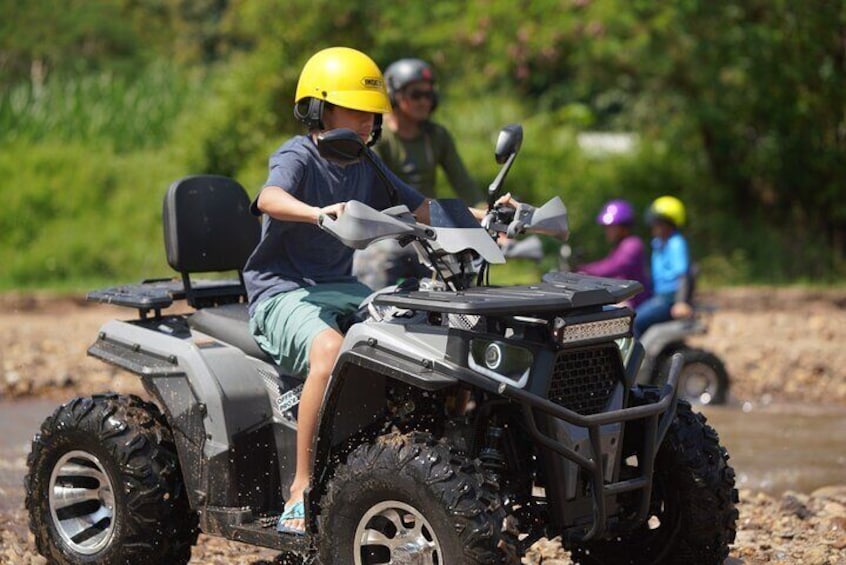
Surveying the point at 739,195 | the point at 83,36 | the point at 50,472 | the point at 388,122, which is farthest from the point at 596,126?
the point at 50,472

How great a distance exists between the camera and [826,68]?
19.2 m

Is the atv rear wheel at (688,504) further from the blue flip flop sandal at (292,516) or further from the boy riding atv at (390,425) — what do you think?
the blue flip flop sandal at (292,516)

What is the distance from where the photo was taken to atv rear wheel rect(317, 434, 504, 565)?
4.50 metres

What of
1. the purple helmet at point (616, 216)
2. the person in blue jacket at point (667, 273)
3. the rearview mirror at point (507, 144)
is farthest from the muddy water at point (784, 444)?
the rearview mirror at point (507, 144)

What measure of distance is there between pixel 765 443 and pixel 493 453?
5.60 meters

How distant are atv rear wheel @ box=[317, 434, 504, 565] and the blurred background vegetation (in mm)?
11967

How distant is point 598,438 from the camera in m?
4.69

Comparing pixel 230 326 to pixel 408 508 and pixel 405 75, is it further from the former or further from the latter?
pixel 405 75

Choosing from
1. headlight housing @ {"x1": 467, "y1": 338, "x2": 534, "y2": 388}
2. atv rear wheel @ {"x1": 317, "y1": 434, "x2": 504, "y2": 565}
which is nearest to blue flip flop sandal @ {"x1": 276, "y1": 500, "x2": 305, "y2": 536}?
atv rear wheel @ {"x1": 317, "y1": 434, "x2": 504, "y2": 565}

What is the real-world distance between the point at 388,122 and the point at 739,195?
41.9 feet

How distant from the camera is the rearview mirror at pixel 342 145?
15.7ft

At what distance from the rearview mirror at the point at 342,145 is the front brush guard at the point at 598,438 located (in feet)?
3.04

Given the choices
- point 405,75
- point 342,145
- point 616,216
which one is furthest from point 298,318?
point 616,216

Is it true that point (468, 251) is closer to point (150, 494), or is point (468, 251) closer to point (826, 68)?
point (150, 494)
